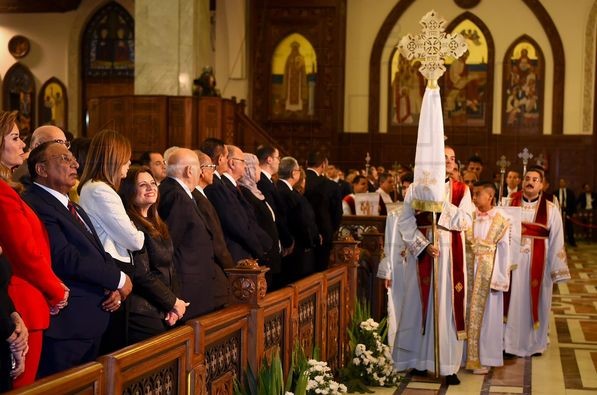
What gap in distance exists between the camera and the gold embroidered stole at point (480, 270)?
338 inches

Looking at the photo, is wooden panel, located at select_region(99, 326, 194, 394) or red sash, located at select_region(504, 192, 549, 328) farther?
red sash, located at select_region(504, 192, 549, 328)

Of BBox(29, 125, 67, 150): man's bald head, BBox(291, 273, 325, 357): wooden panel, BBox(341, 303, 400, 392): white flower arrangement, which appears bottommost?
BBox(341, 303, 400, 392): white flower arrangement

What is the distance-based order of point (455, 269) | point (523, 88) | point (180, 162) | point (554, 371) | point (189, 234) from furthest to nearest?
point (523, 88) < point (554, 371) < point (455, 269) < point (180, 162) < point (189, 234)

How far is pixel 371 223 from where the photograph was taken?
425 inches

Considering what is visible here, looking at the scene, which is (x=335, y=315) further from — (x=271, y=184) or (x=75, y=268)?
(x=75, y=268)

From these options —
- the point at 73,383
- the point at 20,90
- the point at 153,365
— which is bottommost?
the point at 153,365

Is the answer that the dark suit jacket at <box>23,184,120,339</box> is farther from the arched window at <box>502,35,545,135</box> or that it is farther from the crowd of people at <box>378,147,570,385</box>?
the arched window at <box>502,35,545,135</box>

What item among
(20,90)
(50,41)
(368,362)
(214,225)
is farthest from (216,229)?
(20,90)

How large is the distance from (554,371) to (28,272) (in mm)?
5779

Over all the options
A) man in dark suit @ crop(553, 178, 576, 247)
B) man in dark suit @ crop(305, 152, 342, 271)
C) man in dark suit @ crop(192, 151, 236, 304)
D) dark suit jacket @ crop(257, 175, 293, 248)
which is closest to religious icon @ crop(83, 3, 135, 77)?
man in dark suit @ crop(553, 178, 576, 247)

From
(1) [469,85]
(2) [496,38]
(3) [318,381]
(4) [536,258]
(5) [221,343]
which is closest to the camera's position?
(5) [221,343]

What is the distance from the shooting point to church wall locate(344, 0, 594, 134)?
23.5 metres

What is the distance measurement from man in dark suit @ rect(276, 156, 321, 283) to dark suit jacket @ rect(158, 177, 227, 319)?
260 cm

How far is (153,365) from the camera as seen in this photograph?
4168 mm
